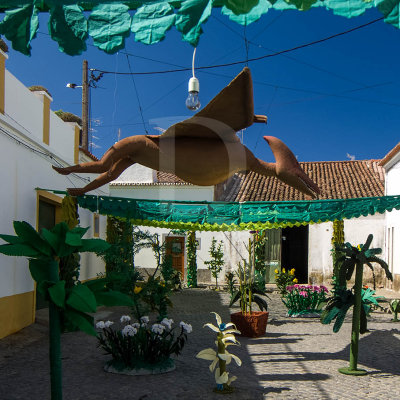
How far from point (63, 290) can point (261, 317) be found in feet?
23.8

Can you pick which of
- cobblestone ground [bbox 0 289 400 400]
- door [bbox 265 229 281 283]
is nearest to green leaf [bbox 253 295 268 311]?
cobblestone ground [bbox 0 289 400 400]

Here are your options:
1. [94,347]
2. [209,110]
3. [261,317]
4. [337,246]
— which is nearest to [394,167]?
[261,317]

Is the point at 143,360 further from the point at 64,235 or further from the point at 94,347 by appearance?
the point at 64,235

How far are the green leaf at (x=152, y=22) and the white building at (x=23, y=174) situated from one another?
20.4 feet

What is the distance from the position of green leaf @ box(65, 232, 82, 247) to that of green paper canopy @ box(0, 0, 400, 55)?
0.89 m

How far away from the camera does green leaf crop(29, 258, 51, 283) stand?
201 centimetres

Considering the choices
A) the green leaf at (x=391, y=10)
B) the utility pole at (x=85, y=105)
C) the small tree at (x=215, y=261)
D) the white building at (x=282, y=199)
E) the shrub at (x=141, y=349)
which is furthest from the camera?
the white building at (x=282, y=199)

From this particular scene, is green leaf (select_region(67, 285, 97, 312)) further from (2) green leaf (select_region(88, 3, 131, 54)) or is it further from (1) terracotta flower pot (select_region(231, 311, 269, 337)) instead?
(1) terracotta flower pot (select_region(231, 311, 269, 337))

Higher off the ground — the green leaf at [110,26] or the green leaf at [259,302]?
the green leaf at [110,26]

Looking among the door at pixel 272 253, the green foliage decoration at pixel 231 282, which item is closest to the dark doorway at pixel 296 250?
the door at pixel 272 253

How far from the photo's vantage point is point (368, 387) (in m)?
5.61

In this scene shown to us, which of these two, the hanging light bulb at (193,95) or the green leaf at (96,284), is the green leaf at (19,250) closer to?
the green leaf at (96,284)

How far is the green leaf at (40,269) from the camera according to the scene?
2.01 metres

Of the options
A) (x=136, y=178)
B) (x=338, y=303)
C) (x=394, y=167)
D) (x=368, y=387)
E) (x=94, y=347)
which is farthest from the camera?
(x=136, y=178)
